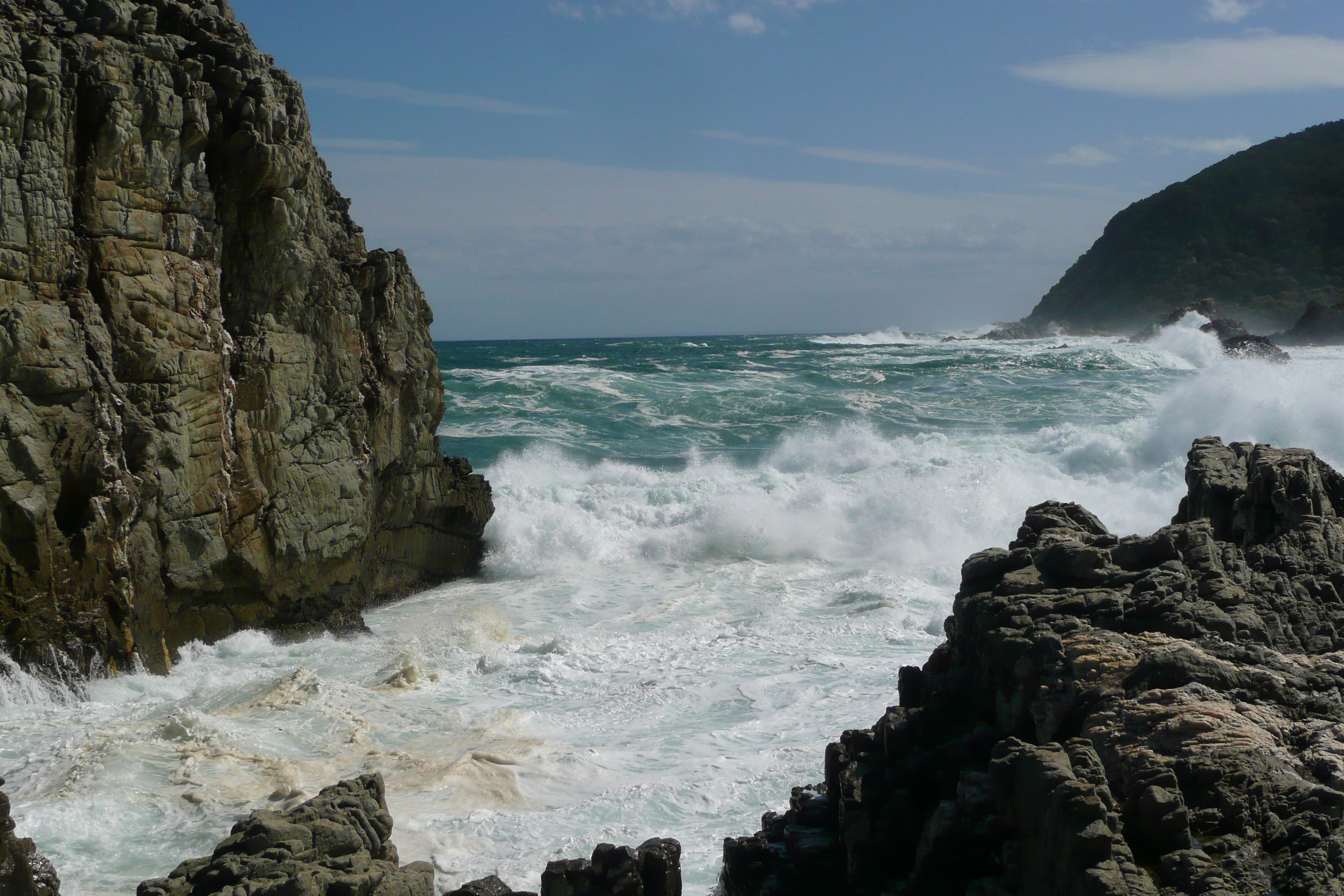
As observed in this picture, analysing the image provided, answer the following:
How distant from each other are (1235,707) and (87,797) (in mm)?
6190

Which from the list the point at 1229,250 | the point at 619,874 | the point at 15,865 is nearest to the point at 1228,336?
the point at 1229,250

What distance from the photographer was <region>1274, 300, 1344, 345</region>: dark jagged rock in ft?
157

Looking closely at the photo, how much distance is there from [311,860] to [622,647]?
6096 millimetres

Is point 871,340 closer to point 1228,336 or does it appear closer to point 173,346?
point 1228,336

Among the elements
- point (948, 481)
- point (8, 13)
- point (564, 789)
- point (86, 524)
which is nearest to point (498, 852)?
point (564, 789)

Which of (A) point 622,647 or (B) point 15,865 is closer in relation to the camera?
(B) point 15,865

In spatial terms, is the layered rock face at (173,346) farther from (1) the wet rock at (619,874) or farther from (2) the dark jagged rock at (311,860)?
(1) the wet rock at (619,874)

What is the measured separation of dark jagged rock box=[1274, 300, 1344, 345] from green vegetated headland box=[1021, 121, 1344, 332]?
12254 mm

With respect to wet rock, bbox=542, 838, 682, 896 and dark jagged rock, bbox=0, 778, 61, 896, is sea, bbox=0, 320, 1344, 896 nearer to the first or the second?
wet rock, bbox=542, 838, 682, 896

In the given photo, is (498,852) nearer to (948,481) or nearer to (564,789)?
(564,789)

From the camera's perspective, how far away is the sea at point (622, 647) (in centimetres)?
657

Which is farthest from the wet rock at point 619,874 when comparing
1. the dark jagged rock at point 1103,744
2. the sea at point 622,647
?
the sea at point 622,647

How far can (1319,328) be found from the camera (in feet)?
160

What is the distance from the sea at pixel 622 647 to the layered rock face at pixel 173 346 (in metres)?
0.67
